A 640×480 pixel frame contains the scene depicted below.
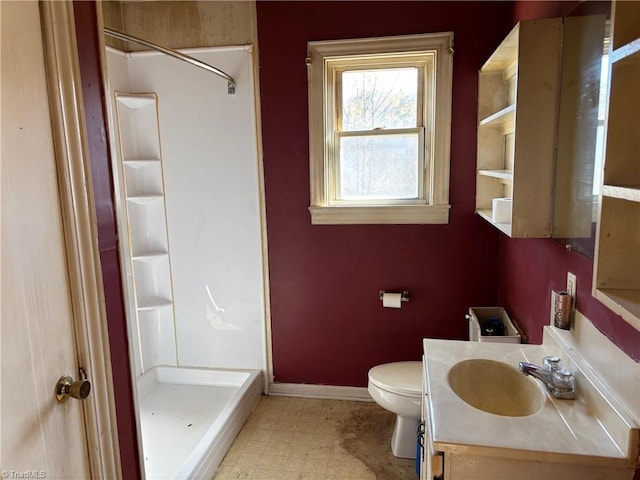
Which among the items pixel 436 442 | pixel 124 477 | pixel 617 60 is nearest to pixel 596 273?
pixel 617 60

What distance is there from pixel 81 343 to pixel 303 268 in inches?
66.7

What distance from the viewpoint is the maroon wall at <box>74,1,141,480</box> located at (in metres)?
1.09

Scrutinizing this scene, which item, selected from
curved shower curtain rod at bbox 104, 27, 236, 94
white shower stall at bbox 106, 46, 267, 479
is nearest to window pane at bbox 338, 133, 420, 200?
white shower stall at bbox 106, 46, 267, 479

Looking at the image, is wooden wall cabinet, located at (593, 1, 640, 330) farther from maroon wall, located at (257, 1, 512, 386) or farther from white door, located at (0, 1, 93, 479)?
maroon wall, located at (257, 1, 512, 386)

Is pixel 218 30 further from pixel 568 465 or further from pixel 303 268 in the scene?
pixel 568 465

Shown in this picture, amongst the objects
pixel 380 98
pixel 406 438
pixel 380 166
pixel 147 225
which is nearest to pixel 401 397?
pixel 406 438

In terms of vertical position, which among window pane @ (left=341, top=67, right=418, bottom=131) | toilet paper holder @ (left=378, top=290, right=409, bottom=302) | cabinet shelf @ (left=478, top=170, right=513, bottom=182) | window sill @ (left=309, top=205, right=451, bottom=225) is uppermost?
window pane @ (left=341, top=67, right=418, bottom=131)

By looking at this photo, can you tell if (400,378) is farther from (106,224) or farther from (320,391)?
(106,224)

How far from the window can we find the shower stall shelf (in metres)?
1.02

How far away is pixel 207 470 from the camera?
204 centimetres

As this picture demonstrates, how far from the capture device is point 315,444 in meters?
2.31

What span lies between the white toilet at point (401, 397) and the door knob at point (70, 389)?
1468mm

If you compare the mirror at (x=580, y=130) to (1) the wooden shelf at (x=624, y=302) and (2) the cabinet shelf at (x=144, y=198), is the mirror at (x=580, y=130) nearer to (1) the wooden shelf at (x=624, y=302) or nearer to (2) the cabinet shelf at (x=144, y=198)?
(1) the wooden shelf at (x=624, y=302)

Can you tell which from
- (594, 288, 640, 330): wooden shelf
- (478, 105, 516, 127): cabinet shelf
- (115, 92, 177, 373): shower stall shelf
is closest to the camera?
(594, 288, 640, 330): wooden shelf
